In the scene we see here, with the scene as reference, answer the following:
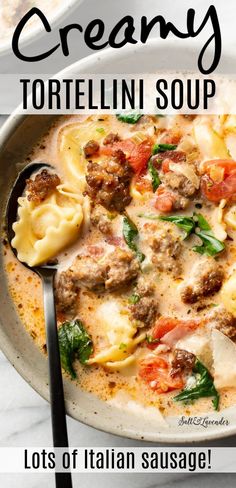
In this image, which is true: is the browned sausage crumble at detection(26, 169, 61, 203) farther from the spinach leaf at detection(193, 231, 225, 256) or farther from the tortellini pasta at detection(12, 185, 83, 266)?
the spinach leaf at detection(193, 231, 225, 256)

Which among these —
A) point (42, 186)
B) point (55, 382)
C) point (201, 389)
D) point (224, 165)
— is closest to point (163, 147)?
point (224, 165)

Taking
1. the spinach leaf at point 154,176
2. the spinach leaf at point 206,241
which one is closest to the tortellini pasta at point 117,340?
the spinach leaf at point 206,241

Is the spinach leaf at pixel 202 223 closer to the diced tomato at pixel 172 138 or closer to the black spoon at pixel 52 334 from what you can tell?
the diced tomato at pixel 172 138

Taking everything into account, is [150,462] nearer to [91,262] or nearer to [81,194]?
[91,262]

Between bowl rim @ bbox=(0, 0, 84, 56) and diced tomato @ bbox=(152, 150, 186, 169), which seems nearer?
diced tomato @ bbox=(152, 150, 186, 169)

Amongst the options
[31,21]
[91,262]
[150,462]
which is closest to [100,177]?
[91,262]

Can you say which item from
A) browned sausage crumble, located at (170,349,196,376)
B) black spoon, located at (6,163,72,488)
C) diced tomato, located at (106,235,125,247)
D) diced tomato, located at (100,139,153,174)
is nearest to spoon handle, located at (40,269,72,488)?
black spoon, located at (6,163,72,488)
